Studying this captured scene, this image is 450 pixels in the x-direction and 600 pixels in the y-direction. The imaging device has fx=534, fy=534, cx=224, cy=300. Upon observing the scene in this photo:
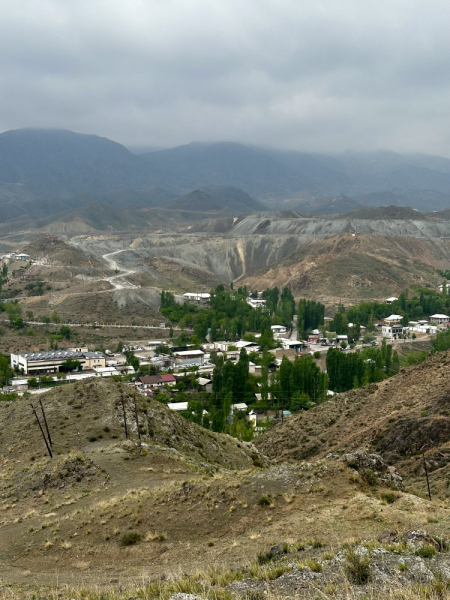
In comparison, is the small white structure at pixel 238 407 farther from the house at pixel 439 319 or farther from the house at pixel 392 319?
the house at pixel 439 319

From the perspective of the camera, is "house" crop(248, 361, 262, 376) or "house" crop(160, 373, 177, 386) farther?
"house" crop(248, 361, 262, 376)

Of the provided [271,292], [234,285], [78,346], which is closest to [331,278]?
[271,292]


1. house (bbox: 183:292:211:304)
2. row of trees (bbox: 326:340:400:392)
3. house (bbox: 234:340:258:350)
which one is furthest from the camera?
house (bbox: 183:292:211:304)

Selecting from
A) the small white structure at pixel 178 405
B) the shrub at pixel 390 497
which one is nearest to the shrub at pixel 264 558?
the shrub at pixel 390 497

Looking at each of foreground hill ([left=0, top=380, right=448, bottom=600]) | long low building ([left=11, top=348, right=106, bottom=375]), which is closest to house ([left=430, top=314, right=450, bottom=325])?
long low building ([left=11, top=348, right=106, bottom=375])

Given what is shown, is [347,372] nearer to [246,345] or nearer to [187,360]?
[187,360]

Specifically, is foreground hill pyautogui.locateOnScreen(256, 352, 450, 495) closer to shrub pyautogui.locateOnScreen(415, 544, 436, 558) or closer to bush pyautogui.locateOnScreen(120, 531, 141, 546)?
shrub pyautogui.locateOnScreen(415, 544, 436, 558)
